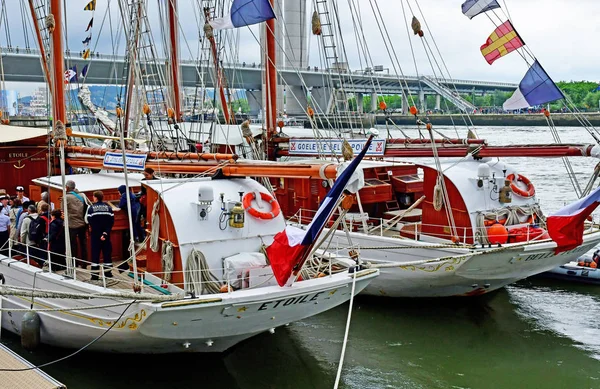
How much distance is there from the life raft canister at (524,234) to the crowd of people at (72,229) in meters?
8.26

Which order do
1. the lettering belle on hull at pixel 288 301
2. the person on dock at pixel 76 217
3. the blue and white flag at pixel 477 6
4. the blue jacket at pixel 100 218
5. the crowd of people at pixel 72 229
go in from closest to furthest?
the lettering belle on hull at pixel 288 301 → the blue jacket at pixel 100 218 → the crowd of people at pixel 72 229 → the person on dock at pixel 76 217 → the blue and white flag at pixel 477 6

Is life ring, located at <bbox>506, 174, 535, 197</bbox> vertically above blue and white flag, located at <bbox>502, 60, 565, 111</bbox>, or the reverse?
blue and white flag, located at <bbox>502, 60, 565, 111</bbox>

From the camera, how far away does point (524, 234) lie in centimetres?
1608

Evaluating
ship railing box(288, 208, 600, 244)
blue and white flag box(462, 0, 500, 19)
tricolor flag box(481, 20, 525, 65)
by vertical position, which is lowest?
ship railing box(288, 208, 600, 244)

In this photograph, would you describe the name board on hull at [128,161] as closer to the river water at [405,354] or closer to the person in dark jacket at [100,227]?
the person in dark jacket at [100,227]

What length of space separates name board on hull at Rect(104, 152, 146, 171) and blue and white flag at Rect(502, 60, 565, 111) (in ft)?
27.4

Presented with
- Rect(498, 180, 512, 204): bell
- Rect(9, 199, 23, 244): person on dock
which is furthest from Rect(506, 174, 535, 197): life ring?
Rect(9, 199, 23, 244): person on dock

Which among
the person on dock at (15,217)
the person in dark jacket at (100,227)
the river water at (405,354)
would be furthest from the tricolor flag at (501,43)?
the person on dock at (15,217)

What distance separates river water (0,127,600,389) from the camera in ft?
40.4

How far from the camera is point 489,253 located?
14.9m

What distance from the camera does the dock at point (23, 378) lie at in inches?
370

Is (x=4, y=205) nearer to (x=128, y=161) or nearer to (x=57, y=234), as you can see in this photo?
(x=128, y=161)

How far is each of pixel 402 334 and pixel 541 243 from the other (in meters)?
3.70

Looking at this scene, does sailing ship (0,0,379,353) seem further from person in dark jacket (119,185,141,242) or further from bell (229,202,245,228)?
person in dark jacket (119,185,141,242)
